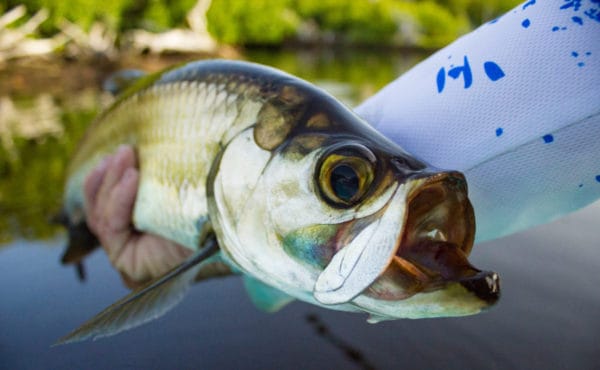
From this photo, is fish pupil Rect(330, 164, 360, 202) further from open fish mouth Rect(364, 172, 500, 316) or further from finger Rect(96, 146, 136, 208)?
finger Rect(96, 146, 136, 208)

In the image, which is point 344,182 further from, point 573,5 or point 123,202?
point 123,202

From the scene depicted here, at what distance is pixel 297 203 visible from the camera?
1.02 meters

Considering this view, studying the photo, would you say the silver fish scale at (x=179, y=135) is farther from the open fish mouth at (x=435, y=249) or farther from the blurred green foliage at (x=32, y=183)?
the blurred green foliage at (x=32, y=183)

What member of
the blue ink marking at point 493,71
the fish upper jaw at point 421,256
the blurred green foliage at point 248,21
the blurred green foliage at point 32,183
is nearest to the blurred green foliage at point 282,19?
the blurred green foliage at point 248,21

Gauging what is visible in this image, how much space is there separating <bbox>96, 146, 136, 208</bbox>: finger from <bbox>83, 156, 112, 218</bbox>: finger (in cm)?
7

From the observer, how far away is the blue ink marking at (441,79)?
4.11 feet

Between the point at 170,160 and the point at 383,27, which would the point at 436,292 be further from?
the point at 383,27

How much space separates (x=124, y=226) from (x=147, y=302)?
0.89 metres

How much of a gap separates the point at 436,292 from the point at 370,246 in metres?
0.14

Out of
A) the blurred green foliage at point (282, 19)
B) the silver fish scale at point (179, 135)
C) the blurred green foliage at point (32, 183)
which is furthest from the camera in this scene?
the blurred green foliage at point (282, 19)

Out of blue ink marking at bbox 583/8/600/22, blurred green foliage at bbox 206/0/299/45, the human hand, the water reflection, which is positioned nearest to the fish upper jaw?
blue ink marking at bbox 583/8/600/22

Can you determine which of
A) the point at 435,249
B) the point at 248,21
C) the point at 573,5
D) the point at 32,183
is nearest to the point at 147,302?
the point at 435,249

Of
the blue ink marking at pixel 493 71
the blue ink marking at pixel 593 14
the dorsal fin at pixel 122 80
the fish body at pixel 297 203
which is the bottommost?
the dorsal fin at pixel 122 80

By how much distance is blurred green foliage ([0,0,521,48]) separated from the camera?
20.3m
